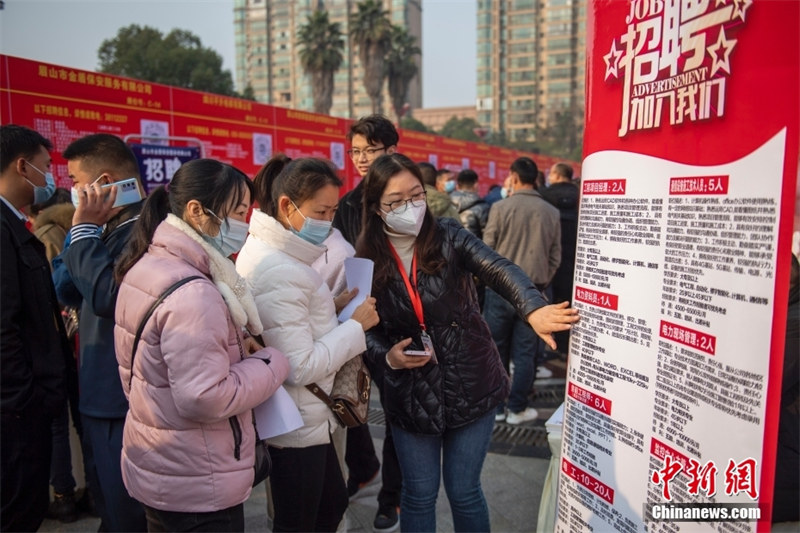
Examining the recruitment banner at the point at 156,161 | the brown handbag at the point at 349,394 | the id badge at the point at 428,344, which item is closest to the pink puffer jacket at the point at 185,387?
the brown handbag at the point at 349,394

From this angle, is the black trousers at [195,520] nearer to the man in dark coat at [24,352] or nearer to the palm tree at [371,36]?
the man in dark coat at [24,352]

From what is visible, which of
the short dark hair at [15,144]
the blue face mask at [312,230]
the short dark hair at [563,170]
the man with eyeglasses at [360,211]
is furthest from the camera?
the short dark hair at [563,170]

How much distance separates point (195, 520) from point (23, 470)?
1.16 metres

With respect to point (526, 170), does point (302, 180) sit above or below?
below

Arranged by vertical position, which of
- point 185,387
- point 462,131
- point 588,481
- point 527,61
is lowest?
point 588,481

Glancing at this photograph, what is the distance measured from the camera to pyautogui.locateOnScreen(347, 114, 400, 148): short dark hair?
315 centimetres

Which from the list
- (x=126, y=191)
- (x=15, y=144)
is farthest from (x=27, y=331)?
(x=15, y=144)

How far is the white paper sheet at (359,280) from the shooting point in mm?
2256

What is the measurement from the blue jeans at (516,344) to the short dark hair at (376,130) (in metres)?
1.88

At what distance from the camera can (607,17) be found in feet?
4.95

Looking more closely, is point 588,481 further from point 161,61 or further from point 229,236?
point 161,61

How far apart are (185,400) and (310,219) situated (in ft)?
2.62

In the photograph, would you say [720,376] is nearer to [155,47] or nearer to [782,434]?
[782,434]

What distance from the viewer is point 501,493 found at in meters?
3.45
